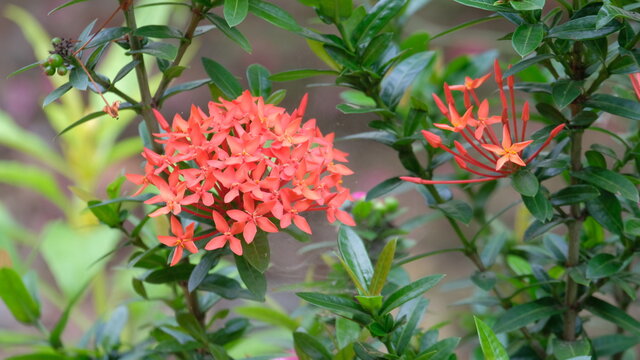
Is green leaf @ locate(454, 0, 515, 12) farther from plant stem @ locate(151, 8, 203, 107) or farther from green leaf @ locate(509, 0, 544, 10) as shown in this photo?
plant stem @ locate(151, 8, 203, 107)

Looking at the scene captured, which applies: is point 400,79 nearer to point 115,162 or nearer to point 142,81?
point 142,81

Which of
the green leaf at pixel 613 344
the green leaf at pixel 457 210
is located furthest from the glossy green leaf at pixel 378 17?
the green leaf at pixel 613 344

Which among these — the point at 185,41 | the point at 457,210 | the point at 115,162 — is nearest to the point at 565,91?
the point at 457,210

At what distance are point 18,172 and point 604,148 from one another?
149 centimetres

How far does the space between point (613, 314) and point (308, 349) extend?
0.41 metres

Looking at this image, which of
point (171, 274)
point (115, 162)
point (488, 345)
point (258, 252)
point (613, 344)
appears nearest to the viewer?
point (488, 345)

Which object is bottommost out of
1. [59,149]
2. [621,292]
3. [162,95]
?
[59,149]

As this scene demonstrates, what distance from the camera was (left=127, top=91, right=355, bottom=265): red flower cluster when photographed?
812 millimetres

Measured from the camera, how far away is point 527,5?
79 cm

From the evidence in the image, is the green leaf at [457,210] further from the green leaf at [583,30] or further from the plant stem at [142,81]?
the plant stem at [142,81]

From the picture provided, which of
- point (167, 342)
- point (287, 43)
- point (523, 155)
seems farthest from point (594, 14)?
point (287, 43)

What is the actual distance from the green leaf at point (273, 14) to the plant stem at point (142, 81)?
5.7 inches

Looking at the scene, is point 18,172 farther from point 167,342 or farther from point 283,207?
point 283,207

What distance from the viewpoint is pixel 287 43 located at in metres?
2.07
